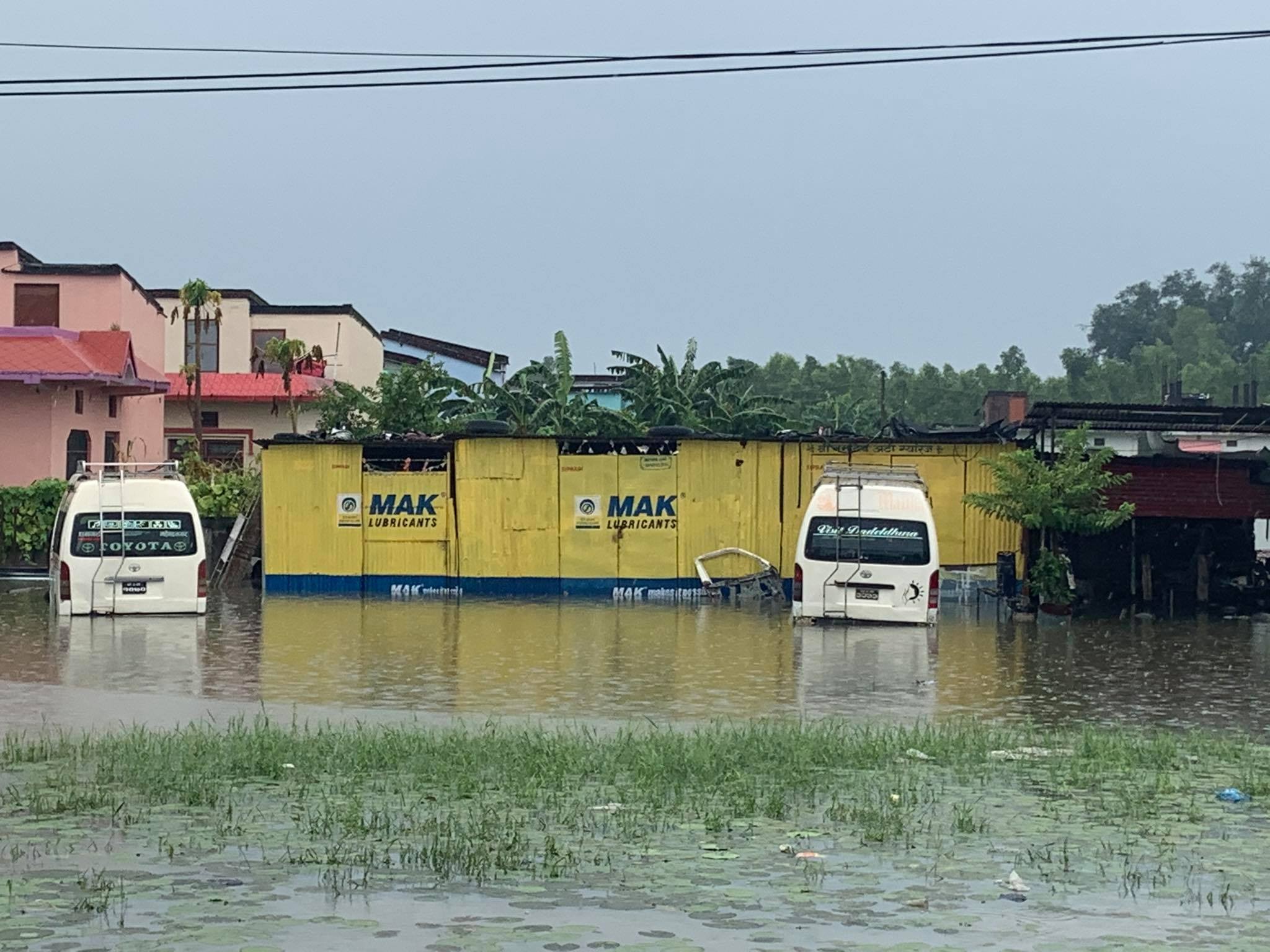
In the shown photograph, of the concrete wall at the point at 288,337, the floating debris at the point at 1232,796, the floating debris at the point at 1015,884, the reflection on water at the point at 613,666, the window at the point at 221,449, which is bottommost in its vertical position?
the floating debris at the point at 1015,884

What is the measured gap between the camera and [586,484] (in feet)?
112

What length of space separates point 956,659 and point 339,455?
1587 cm

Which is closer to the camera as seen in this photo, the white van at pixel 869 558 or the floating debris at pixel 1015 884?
the floating debris at pixel 1015 884

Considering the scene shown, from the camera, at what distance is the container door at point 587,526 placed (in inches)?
1341

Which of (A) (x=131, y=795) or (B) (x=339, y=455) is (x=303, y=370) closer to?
(B) (x=339, y=455)

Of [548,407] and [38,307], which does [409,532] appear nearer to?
[548,407]

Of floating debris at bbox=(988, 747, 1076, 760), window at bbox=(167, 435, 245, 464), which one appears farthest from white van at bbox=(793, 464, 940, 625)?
window at bbox=(167, 435, 245, 464)

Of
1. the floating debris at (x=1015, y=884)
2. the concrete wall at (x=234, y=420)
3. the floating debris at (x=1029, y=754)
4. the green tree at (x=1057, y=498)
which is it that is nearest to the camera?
the floating debris at (x=1015, y=884)

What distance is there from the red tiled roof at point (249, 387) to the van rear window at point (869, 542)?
35.0m

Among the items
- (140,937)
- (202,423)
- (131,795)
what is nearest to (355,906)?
(140,937)

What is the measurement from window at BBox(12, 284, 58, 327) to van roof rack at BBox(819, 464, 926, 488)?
28368 millimetres

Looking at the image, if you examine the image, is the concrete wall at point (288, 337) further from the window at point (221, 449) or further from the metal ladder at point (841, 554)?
the metal ladder at point (841, 554)

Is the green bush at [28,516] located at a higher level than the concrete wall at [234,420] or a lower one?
lower

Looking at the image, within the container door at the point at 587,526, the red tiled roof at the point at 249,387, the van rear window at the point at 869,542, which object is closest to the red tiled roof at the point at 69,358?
the red tiled roof at the point at 249,387
